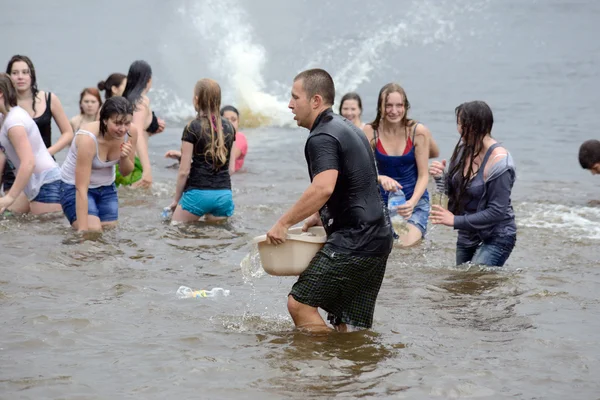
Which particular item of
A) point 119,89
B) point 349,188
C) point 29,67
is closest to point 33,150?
point 29,67

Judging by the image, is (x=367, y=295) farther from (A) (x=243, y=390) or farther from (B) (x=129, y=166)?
(B) (x=129, y=166)

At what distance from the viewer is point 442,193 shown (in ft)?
23.2

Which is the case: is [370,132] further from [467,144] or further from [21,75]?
[21,75]

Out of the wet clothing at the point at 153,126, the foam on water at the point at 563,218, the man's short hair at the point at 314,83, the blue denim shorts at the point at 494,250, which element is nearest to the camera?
the man's short hair at the point at 314,83

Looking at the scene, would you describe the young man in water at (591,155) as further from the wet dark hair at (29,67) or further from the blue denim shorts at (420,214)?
the wet dark hair at (29,67)

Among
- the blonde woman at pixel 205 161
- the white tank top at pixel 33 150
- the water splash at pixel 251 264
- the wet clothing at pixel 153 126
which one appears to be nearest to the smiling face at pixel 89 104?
the wet clothing at pixel 153 126

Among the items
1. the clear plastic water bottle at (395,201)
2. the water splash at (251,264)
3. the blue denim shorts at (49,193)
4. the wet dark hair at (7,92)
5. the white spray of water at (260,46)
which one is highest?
the white spray of water at (260,46)

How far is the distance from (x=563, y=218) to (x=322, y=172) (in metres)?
6.77

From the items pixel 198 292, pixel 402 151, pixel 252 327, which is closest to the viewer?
pixel 252 327

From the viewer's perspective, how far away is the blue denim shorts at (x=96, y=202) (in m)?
8.07

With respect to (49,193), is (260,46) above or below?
above

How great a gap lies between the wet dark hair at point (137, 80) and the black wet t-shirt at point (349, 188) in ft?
16.8

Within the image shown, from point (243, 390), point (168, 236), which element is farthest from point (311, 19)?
point (243, 390)

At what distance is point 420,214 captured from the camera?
26.6 ft
